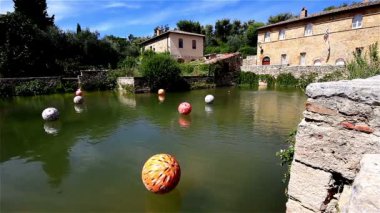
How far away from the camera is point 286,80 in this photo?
32062 millimetres

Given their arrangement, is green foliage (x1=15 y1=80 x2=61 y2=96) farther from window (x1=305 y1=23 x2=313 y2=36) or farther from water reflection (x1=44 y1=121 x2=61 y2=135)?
window (x1=305 y1=23 x2=313 y2=36)

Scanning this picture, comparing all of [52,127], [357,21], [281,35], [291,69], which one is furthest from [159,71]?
[357,21]

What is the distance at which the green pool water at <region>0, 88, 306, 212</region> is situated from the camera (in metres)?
5.32

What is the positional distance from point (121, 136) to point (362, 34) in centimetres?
2954

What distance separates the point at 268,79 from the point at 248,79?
2564mm

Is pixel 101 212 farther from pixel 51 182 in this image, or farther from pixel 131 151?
pixel 131 151

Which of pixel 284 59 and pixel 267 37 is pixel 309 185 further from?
pixel 267 37

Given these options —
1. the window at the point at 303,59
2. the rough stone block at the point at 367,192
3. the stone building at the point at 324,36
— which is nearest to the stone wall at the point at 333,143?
the rough stone block at the point at 367,192

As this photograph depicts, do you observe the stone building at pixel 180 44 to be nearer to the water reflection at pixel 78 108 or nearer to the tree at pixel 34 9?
the tree at pixel 34 9

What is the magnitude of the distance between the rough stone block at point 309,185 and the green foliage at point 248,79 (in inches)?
1248

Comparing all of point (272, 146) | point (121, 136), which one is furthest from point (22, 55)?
point (272, 146)

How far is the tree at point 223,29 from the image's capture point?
222ft

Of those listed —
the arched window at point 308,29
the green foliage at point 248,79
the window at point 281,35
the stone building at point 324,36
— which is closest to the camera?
the stone building at point 324,36

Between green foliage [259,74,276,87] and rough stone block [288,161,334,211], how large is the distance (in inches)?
1214
